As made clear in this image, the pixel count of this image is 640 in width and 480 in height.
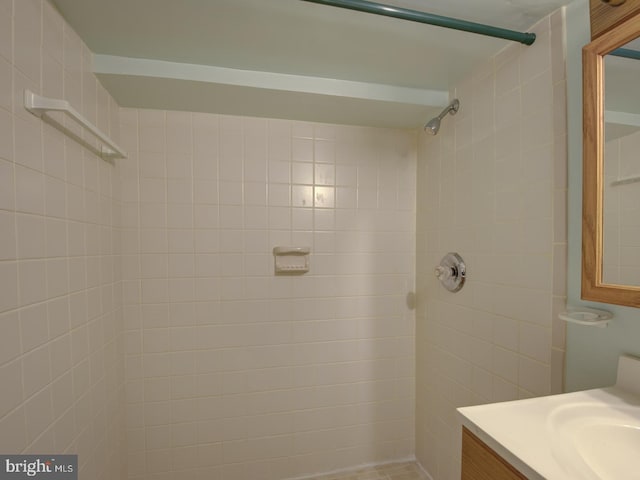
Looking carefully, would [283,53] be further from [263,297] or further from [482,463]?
[482,463]

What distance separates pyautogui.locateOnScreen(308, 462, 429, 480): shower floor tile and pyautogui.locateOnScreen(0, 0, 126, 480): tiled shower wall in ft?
3.91

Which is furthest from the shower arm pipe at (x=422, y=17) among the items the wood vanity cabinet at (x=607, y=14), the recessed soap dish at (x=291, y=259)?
the recessed soap dish at (x=291, y=259)

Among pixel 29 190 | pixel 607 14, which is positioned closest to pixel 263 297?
pixel 29 190

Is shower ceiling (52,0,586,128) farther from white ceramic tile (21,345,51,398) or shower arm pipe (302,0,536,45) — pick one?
white ceramic tile (21,345,51,398)

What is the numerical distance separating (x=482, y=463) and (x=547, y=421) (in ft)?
0.60

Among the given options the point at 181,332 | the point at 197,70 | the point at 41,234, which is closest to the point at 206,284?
the point at 181,332

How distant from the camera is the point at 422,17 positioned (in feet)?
2.85

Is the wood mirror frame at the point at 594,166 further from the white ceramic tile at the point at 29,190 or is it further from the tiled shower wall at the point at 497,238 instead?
the white ceramic tile at the point at 29,190

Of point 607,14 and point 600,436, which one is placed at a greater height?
point 607,14

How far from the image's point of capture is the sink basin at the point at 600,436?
0.58 m

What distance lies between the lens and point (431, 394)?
5.22 feet

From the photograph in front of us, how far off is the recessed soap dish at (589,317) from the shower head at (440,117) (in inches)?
36.4

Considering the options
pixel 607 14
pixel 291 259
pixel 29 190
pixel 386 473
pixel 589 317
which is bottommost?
pixel 386 473

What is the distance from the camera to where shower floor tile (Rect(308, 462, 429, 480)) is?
160 centimetres
